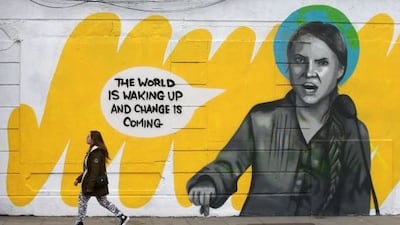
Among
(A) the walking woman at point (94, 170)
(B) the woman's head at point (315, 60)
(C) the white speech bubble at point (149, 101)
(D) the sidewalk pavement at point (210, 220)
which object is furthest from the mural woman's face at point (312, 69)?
(A) the walking woman at point (94, 170)

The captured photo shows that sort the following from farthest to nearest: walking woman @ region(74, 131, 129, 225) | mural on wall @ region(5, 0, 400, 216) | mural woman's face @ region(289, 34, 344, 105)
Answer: mural woman's face @ region(289, 34, 344, 105)
mural on wall @ region(5, 0, 400, 216)
walking woman @ region(74, 131, 129, 225)

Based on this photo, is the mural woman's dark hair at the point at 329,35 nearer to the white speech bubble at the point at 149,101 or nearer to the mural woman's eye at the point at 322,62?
the mural woman's eye at the point at 322,62

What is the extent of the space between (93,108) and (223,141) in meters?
2.33

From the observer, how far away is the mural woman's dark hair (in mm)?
10461

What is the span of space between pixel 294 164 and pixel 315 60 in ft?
6.23

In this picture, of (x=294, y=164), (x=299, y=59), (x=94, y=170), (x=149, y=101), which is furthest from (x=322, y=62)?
(x=94, y=170)

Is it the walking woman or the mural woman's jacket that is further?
the mural woman's jacket

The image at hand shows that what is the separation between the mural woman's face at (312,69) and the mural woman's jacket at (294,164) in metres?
0.24

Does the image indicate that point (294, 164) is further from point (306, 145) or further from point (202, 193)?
point (202, 193)

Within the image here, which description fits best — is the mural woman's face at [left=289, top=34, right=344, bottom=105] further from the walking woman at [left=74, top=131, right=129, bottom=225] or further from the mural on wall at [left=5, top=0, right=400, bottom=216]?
the walking woman at [left=74, top=131, right=129, bottom=225]

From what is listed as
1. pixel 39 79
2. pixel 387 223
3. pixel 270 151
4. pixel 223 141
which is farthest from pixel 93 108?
pixel 387 223

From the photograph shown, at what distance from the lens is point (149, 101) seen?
1020 cm

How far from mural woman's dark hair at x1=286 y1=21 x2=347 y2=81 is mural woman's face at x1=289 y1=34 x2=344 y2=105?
6 centimetres

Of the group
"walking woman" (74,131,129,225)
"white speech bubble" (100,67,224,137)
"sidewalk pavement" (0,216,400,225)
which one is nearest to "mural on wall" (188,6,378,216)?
"sidewalk pavement" (0,216,400,225)
